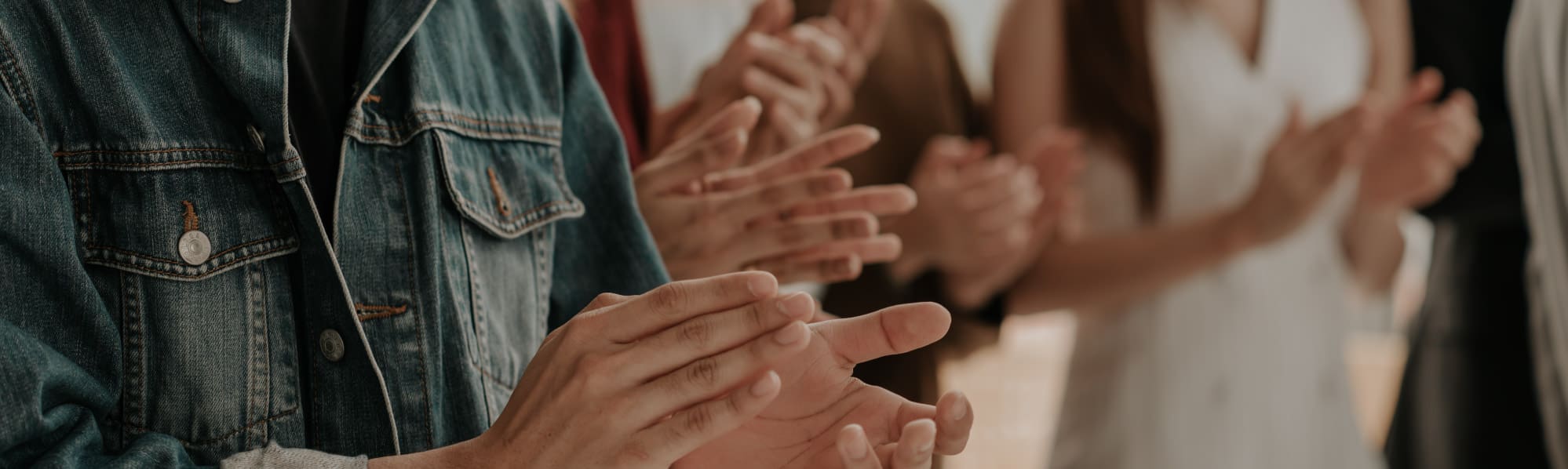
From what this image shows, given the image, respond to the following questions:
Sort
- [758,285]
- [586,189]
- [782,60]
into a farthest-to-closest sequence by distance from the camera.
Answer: [782,60]
[586,189]
[758,285]

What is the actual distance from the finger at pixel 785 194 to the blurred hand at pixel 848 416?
0.26 meters

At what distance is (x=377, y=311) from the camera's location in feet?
2.30

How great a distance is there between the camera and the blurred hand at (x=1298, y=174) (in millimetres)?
1554

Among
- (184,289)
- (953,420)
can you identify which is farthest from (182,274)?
(953,420)

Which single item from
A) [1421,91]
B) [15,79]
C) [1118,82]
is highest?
[15,79]

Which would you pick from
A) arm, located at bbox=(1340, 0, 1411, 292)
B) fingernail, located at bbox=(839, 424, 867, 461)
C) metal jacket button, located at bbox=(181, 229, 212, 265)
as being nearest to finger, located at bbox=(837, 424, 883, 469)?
fingernail, located at bbox=(839, 424, 867, 461)

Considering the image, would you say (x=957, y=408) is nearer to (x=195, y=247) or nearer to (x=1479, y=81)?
(x=195, y=247)

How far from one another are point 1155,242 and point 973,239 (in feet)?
1.07

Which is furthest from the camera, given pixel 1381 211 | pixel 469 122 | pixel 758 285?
pixel 1381 211

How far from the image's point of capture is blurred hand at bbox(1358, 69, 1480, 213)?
169 centimetres

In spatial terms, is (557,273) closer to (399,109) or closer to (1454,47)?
(399,109)

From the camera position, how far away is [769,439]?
688mm

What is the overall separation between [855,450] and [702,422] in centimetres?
8

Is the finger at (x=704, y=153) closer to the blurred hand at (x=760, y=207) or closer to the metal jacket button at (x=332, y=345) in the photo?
the blurred hand at (x=760, y=207)
